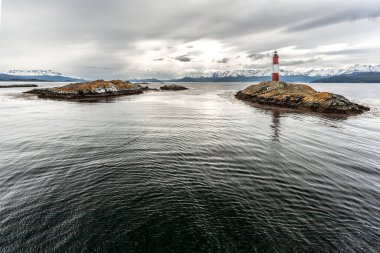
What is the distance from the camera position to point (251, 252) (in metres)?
7.81

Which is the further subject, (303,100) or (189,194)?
(303,100)

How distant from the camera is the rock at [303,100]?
141 feet

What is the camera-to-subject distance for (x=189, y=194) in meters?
11.7

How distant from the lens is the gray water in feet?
27.3

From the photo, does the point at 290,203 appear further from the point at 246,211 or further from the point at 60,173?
the point at 60,173

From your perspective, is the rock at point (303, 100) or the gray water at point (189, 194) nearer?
the gray water at point (189, 194)

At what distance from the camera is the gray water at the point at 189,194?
8336mm

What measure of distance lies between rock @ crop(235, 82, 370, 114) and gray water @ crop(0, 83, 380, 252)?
22690 mm

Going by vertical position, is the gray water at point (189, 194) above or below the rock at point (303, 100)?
below

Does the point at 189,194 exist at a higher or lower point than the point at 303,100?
lower

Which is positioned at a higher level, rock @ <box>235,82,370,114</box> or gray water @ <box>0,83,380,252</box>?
rock @ <box>235,82,370,114</box>

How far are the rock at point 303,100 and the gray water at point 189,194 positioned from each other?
22690 millimetres

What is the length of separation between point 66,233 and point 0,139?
21.5 meters

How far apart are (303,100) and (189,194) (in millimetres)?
46682
